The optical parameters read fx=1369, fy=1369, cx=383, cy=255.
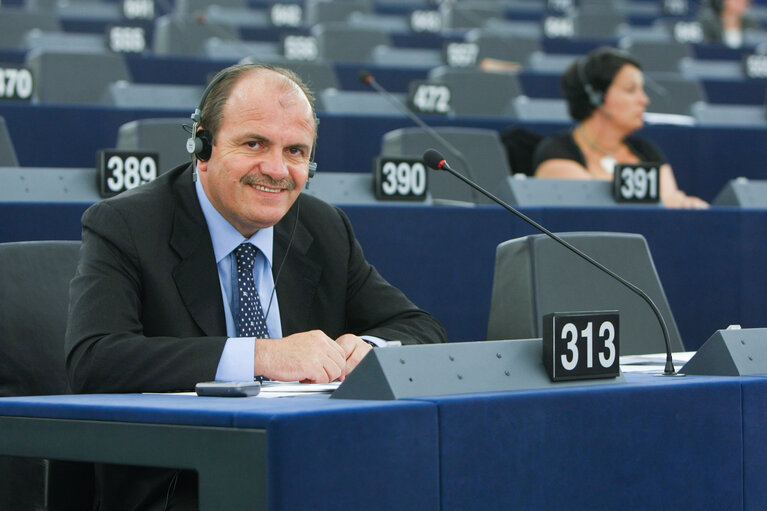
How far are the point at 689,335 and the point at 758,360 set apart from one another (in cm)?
177

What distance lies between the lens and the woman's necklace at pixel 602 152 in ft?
15.8

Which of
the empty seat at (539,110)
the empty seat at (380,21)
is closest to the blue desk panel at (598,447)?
the empty seat at (539,110)

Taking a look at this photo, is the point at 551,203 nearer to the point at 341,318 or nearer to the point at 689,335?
the point at 689,335

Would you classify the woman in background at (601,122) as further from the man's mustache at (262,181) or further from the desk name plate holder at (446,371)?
the desk name plate holder at (446,371)

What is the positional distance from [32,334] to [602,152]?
3.05 m

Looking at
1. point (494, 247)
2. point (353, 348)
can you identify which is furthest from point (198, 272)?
point (494, 247)

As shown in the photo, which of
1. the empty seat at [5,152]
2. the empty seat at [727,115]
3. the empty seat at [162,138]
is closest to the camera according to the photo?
the empty seat at [5,152]

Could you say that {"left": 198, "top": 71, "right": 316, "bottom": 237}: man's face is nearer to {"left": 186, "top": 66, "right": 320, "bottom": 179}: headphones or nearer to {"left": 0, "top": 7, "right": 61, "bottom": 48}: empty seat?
{"left": 186, "top": 66, "right": 320, "bottom": 179}: headphones

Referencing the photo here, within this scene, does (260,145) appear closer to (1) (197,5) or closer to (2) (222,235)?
(2) (222,235)

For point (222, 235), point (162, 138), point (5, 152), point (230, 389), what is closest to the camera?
point (230, 389)

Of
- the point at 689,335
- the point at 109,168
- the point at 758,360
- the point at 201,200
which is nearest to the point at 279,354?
the point at 201,200

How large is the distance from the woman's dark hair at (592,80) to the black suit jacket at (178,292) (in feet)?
8.54

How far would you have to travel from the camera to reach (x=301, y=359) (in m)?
1.89

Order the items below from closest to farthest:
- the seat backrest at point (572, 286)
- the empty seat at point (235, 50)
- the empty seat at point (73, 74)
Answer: the seat backrest at point (572, 286) → the empty seat at point (73, 74) → the empty seat at point (235, 50)
